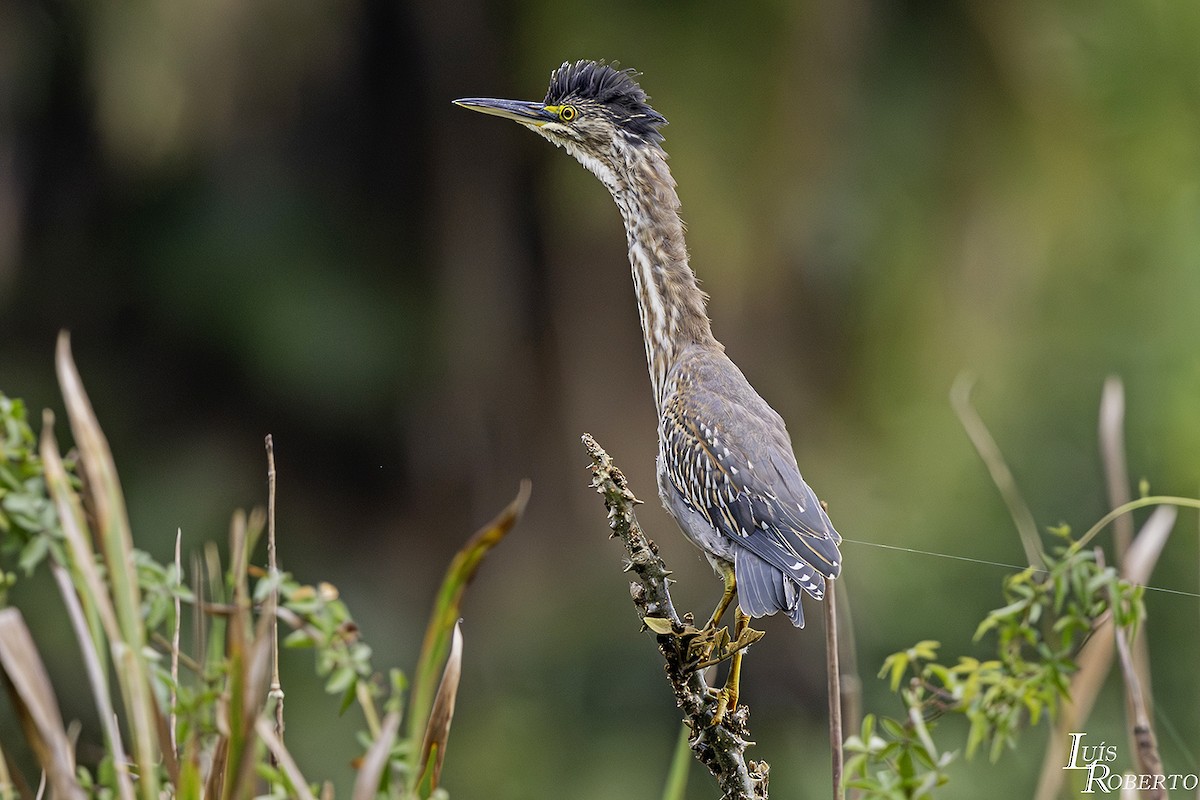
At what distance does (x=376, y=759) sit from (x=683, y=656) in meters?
0.50

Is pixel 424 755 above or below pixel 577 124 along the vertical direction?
below

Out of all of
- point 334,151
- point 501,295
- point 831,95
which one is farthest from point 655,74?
point 334,151

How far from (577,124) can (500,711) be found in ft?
11.1

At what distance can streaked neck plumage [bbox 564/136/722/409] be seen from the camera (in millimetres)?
2182

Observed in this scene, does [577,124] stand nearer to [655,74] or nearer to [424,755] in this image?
[424,755]

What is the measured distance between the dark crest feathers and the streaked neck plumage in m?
0.04

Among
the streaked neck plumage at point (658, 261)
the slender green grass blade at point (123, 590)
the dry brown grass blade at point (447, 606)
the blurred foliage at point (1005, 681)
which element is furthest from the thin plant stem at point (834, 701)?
the streaked neck plumage at point (658, 261)

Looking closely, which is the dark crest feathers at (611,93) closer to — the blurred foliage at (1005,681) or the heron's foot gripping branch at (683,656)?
the heron's foot gripping branch at (683,656)

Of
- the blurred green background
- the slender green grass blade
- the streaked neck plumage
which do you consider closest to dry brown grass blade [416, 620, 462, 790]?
the slender green grass blade

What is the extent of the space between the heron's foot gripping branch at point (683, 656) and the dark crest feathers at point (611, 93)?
3.29 ft

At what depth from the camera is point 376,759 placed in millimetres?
1074

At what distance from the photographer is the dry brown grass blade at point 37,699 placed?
1037mm

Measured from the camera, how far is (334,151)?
17.9 ft

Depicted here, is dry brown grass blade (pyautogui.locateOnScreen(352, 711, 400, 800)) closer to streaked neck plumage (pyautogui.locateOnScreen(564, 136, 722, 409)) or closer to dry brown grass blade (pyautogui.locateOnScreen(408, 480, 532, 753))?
dry brown grass blade (pyautogui.locateOnScreen(408, 480, 532, 753))
